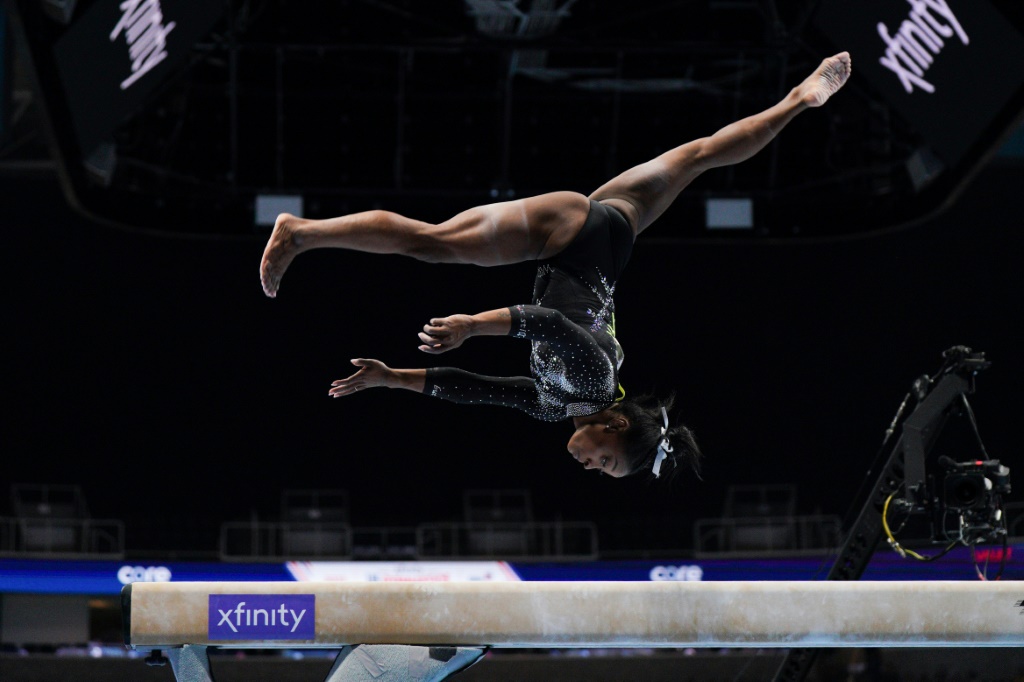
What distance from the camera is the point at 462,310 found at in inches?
574

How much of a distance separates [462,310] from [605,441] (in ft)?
33.9

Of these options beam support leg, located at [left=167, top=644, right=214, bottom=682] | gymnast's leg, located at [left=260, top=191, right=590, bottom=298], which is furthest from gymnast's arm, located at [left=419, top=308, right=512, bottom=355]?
beam support leg, located at [left=167, top=644, right=214, bottom=682]

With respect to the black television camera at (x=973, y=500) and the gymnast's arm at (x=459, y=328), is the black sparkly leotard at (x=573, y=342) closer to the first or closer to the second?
the gymnast's arm at (x=459, y=328)

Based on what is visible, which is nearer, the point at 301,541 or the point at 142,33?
the point at 142,33

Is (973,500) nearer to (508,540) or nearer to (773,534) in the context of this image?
(773,534)

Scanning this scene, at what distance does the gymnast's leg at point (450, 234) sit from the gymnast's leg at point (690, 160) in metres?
0.33

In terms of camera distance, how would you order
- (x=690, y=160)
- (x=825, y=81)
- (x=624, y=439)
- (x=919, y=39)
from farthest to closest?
(x=919, y=39) → (x=825, y=81) → (x=690, y=160) → (x=624, y=439)

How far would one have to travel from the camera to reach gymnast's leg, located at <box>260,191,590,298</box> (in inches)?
149

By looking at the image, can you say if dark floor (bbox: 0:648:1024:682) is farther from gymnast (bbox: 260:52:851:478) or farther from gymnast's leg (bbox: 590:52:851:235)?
gymnast's leg (bbox: 590:52:851:235)

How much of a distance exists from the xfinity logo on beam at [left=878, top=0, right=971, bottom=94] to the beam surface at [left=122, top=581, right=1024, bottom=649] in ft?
18.1

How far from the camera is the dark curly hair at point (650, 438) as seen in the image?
4.33m

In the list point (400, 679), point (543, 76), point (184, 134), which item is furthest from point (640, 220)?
point (184, 134)

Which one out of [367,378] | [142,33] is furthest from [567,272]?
[142,33]

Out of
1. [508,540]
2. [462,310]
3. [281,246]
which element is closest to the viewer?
[281,246]
